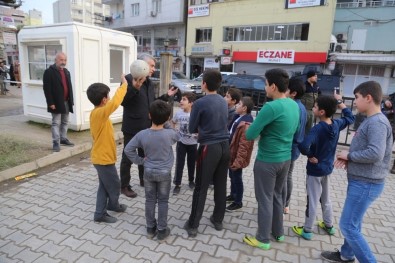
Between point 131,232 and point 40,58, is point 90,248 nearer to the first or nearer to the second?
point 131,232

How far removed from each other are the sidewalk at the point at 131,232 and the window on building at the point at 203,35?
25401 millimetres

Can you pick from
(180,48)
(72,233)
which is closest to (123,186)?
(72,233)

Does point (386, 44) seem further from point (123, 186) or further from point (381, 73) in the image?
point (123, 186)

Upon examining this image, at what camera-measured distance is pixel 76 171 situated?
4.93 metres

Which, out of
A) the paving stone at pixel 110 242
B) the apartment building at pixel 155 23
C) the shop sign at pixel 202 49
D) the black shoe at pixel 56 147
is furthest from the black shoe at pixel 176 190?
the apartment building at pixel 155 23

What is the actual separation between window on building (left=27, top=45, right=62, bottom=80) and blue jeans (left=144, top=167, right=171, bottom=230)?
17.8ft

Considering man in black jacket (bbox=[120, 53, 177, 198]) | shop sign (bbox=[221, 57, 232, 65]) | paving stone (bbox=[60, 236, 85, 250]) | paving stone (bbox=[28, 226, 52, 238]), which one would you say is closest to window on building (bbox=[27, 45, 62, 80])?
man in black jacket (bbox=[120, 53, 177, 198])

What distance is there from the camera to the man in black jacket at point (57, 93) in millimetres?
5336

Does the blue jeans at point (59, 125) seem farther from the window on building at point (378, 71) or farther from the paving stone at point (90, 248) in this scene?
the window on building at point (378, 71)

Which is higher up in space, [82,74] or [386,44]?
[386,44]

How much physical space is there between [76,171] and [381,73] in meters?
23.0

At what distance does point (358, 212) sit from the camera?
2.44 meters

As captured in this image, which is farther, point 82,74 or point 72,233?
point 82,74

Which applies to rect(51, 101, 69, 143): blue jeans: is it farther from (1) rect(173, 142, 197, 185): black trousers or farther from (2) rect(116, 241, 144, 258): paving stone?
(2) rect(116, 241, 144, 258): paving stone
